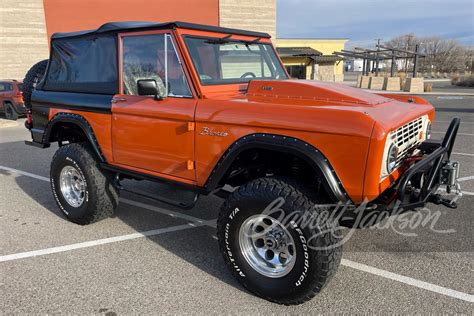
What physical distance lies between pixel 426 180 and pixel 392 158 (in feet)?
1.63

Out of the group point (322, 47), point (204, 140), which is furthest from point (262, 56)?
point (322, 47)

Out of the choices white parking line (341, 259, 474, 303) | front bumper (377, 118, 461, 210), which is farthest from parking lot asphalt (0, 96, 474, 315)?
front bumper (377, 118, 461, 210)

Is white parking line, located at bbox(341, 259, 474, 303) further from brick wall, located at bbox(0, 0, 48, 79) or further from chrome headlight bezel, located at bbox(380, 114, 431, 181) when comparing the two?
brick wall, located at bbox(0, 0, 48, 79)

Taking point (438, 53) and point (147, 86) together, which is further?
point (438, 53)

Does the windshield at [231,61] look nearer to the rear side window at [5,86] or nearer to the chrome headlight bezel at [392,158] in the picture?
the chrome headlight bezel at [392,158]

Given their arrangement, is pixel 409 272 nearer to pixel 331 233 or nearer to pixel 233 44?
pixel 331 233

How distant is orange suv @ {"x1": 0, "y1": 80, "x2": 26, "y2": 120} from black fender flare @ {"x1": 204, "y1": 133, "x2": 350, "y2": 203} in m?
13.6

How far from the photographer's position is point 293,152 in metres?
2.72

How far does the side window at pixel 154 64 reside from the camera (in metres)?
3.47

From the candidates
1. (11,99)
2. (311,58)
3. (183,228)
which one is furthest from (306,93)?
(311,58)

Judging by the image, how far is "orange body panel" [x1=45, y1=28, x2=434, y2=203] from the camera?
8.37ft

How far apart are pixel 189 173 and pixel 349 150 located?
4.73 feet

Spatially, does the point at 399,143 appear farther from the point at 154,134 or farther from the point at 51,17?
the point at 51,17

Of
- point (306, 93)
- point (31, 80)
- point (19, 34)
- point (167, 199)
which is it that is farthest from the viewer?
point (19, 34)
